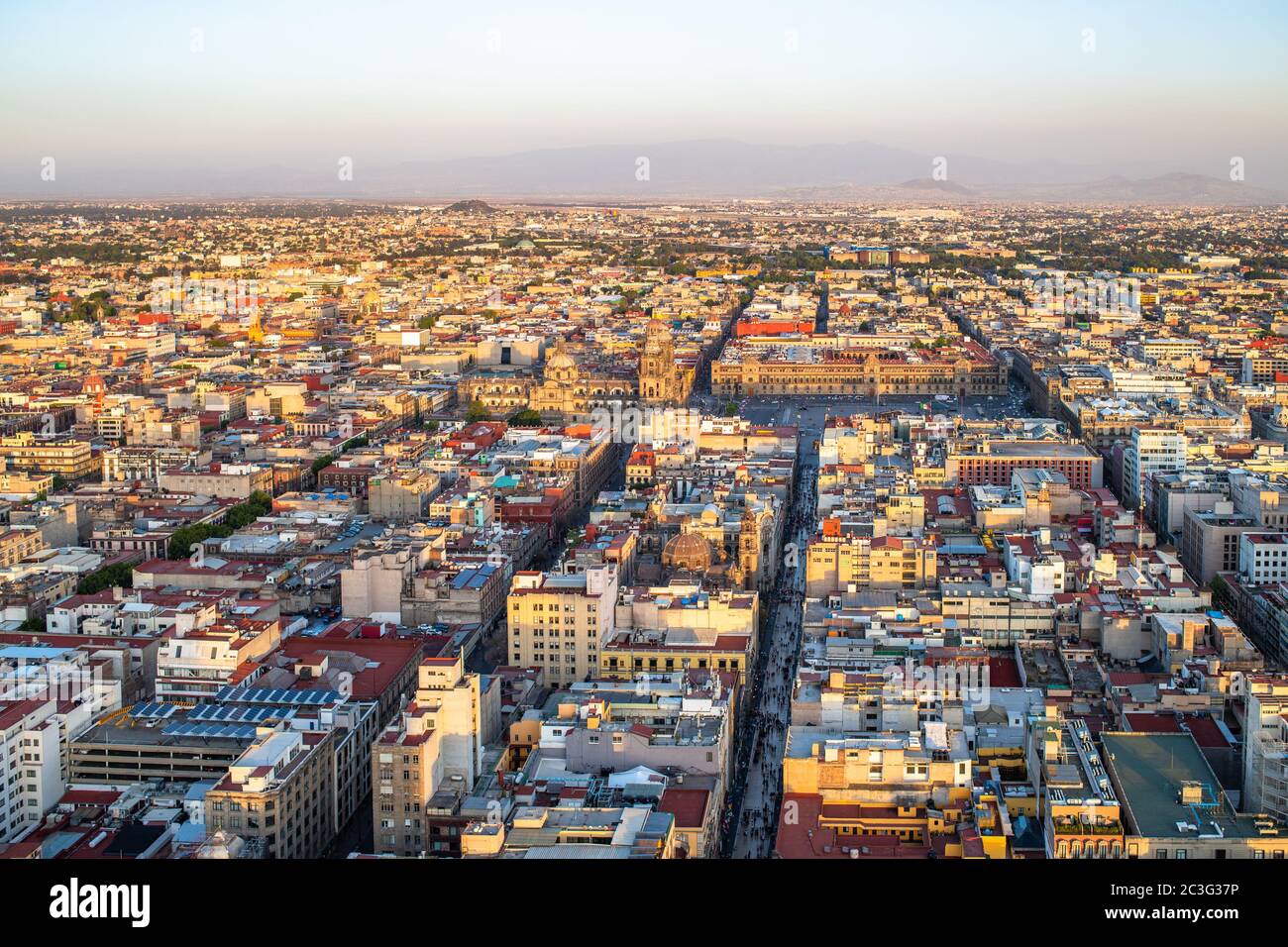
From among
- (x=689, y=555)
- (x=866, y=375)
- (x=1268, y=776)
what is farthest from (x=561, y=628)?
(x=866, y=375)

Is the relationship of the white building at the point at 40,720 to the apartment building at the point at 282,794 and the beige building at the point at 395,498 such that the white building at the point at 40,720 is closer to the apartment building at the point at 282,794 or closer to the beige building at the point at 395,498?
the apartment building at the point at 282,794

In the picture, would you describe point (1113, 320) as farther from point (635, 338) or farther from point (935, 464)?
point (935, 464)

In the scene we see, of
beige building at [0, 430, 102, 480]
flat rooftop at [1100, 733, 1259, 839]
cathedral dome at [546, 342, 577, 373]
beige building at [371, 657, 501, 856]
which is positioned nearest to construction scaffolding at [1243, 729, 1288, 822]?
flat rooftop at [1100, 733, 1259, 839]

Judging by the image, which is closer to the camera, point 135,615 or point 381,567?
point 135,615

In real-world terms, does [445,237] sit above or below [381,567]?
above

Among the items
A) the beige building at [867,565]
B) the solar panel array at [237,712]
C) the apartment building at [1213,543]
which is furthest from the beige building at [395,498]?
the apartment building at [1213,543]

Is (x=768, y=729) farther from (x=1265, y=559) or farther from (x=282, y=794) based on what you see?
(x=1265, y=559)

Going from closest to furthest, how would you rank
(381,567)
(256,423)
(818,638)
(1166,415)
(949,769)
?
(949,769) → (818,638) → (381,567) → (1166,415) → (256,423)

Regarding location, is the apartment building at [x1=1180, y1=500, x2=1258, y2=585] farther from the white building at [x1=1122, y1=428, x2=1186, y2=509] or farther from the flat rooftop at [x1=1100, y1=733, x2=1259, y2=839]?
the flat rooftop at [x1=1100, y1=733, x2=1259, y2=839]
